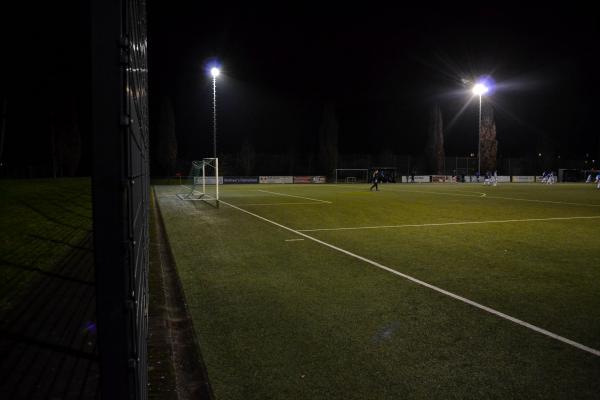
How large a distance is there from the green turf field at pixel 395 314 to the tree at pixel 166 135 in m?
48.7

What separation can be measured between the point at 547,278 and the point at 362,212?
37.2 feet

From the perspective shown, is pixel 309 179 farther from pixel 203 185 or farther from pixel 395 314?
pixel 395 314

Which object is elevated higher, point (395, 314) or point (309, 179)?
point (309, 179)

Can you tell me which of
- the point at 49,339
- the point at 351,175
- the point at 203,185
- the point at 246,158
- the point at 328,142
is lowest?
the point at 49,339

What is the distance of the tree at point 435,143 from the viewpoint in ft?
222

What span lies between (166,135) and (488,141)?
155 ft

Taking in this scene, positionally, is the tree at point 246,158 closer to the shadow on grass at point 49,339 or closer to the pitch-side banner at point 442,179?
the pitch-side banner at point 442,179

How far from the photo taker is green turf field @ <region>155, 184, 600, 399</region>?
376cm

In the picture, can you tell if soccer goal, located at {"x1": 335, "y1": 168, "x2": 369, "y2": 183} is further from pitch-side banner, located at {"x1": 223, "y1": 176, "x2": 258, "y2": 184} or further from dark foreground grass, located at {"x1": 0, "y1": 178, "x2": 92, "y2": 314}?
dark foreground grass, located at {"x1": 0, "y1": 178, "x2": 92, "y2": 314}

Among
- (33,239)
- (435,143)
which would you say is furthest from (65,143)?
(435,143)

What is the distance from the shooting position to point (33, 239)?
10977 mm

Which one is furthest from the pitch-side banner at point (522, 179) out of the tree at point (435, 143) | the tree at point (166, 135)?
the tree at point (166, 135)

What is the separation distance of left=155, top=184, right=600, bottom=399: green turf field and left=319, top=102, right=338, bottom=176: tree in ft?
171

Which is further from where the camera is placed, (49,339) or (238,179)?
(238,179)
